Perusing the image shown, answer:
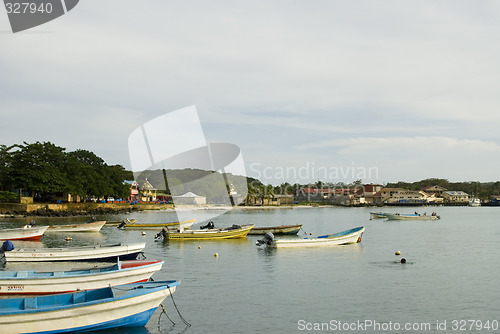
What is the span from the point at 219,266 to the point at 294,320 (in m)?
13.2

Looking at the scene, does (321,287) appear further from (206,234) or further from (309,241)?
(206,234)

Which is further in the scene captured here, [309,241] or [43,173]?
[43,173]

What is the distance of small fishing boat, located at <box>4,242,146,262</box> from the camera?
28.9 meters

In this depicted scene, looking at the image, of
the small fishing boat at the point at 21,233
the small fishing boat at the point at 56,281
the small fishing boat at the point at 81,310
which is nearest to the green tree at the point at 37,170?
the small fishing boat at the point at 21,233

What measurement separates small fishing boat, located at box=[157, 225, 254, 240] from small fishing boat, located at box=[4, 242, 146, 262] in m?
15.4

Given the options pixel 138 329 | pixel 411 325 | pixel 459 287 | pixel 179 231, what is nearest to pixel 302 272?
pixel 459 287

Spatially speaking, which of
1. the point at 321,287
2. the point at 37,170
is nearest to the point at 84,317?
the point at 321,287

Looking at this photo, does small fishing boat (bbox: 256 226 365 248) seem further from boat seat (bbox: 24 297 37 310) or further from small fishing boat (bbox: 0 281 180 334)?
boat seat (bbox: 24 297 37 310)

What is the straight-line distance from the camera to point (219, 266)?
1271 inches

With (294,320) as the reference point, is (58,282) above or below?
above

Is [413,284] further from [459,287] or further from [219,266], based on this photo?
[219,266]

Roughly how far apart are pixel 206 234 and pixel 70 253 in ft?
62.0

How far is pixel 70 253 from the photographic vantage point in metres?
29.6

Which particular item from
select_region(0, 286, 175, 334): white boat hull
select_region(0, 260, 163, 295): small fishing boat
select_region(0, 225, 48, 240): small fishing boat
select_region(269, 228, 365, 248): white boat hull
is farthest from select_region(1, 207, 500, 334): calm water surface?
select_region(0, 260, 163, 295): small fishing boat
